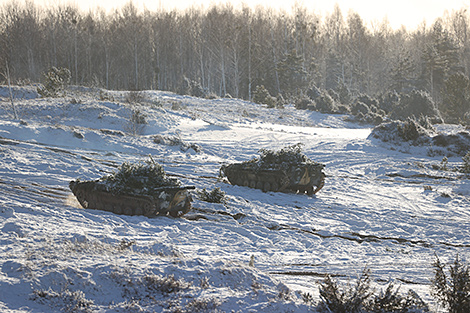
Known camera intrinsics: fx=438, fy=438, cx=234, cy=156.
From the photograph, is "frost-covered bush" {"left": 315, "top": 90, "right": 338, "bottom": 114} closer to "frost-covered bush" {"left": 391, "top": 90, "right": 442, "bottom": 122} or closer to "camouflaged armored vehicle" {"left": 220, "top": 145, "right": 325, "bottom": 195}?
"frost-covered bush" {"left": 391, "top": 90, "right": 442, "bottom": 122}

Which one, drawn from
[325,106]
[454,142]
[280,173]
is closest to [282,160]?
[280,173]

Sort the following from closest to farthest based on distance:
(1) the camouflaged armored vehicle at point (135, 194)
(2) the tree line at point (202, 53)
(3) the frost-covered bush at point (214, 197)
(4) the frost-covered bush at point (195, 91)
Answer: (1) the camouflaged armored vehicle at point (135, 194) → (3) the frost-covered bush at point (214, 197) → (4) the frost-covered bush at point (195, 91) → (2) the tree line at point (202, 53)

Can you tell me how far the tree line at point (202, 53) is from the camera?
A: 47.0m

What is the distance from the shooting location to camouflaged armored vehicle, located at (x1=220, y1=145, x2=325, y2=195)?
1180cm

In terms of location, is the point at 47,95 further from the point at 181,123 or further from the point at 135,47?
the point at 135,47

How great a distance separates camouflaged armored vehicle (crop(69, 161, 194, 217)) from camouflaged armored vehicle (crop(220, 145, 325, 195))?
3.71m

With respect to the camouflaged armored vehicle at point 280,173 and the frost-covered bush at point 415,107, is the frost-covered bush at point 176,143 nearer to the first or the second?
the camouflaged armored vehicle at point 280,173

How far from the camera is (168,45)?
54.2m

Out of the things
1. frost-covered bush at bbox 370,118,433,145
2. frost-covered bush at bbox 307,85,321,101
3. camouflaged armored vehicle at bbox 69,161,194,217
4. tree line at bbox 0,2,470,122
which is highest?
tree line at bbox 0,2,470,122

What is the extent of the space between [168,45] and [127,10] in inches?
304

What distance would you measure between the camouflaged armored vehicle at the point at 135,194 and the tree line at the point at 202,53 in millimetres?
33690

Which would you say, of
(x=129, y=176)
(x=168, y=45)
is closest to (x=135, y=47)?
(x=168, y=45)

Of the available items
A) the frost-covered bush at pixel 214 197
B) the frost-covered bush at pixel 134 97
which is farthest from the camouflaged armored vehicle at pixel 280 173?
the frost-covered bush at pixel 134 97

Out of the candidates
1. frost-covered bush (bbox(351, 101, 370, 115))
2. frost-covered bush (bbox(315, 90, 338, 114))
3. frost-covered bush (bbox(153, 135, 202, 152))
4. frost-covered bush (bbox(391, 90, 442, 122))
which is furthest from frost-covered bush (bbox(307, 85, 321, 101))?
frost-covered bush (bbox(153, 135, 202, 152))
